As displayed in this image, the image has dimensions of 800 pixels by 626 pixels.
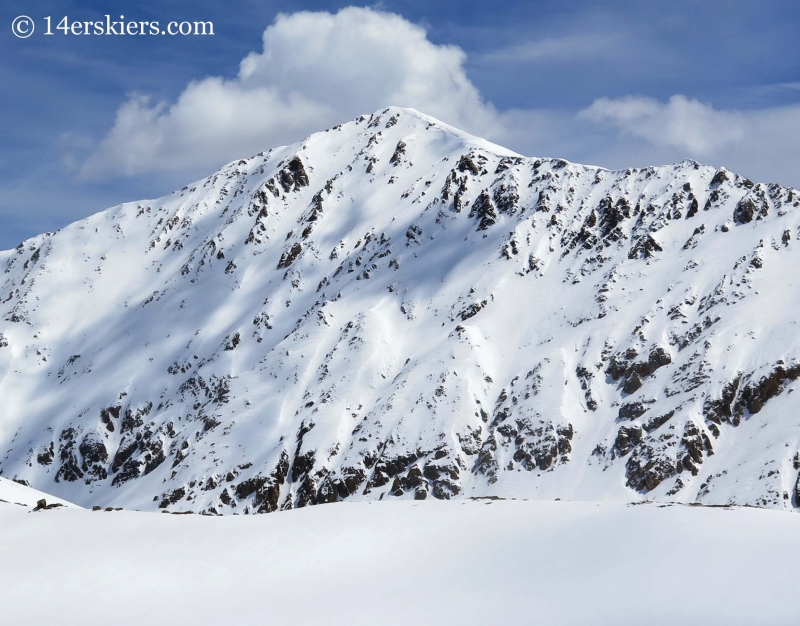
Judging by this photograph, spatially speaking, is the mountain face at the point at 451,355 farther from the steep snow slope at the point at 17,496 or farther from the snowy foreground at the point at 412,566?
the steep snow slope at the point at 17,496

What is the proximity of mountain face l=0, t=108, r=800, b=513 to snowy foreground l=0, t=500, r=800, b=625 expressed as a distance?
70006 millimetres

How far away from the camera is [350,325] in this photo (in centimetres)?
15325

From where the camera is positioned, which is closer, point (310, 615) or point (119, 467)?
point (310, 615)

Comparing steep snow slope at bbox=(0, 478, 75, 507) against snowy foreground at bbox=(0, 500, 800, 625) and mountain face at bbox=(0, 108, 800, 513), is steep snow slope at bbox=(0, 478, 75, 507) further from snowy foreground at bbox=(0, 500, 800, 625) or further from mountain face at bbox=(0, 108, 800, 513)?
mountain face at bbox=(0, 108, 800, 513)

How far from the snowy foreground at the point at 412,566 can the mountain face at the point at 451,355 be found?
7001 centimetres

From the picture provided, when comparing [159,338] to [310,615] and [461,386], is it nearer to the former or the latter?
[461,386]

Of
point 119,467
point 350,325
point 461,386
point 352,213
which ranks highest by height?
point 352,213

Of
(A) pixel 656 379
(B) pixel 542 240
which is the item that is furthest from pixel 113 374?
(A) pixel 656 379

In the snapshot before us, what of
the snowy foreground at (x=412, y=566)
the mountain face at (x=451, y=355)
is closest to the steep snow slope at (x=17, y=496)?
the snowy foreground at (x=412, y=566)

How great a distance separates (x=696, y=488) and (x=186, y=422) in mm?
99958

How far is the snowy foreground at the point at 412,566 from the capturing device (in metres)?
24.8

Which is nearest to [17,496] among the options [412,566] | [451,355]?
[412,566]

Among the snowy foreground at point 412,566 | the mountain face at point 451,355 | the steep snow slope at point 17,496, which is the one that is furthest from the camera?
the mountain face at point 451,355

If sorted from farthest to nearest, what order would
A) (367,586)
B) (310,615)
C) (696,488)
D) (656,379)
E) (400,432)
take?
(400,432)
(656,379)
(696,488)
(367,586)
(310,615)
